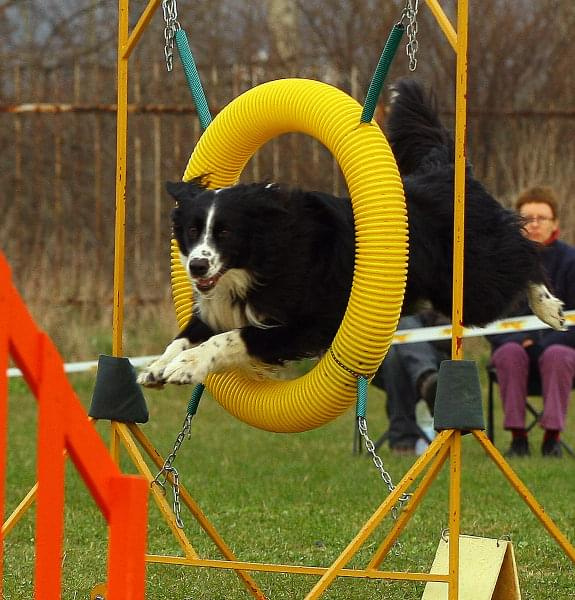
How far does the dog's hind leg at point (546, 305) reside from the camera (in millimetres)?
4621

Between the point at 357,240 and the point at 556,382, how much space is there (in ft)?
13.5

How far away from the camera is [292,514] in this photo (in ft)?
19.4

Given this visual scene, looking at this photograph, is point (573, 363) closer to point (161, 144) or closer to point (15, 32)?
point (161, 144)

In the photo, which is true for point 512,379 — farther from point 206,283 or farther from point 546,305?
point 206,283

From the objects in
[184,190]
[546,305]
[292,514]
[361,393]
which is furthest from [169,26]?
[292,514]

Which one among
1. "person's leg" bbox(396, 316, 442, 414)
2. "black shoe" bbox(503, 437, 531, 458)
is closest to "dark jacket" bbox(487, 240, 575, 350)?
"person's leg" bbox(396, 316, 442, 414)

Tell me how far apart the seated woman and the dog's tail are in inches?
113

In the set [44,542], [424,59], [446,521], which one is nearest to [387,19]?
[424,59]

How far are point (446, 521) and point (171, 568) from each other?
157cm

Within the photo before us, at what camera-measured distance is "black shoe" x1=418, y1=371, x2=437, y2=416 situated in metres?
7.73

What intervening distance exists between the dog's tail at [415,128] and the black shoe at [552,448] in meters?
3.44

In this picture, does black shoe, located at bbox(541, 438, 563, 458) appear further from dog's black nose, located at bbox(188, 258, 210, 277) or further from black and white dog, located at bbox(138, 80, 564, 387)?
dog's black nose, located at bbox(188, 258, 210, 277)

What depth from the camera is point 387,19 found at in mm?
13836

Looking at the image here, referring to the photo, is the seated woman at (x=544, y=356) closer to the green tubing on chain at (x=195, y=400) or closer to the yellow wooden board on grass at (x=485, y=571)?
the yellow wooden board on grass at (x=485, y=571)
